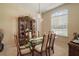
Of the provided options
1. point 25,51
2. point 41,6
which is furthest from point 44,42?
point 41,6

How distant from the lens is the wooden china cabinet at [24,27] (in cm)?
183

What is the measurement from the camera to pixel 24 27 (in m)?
1.87

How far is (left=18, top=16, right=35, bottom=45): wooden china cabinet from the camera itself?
6.00 feet

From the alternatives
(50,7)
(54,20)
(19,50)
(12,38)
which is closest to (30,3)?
(50,7)

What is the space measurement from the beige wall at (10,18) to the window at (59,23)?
0.36m

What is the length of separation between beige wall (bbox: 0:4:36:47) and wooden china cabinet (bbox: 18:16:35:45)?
2.5 inches

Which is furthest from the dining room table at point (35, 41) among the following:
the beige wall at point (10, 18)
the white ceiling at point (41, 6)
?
the white ceiling at point (41, 6)

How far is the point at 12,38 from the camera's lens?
5.90 ft

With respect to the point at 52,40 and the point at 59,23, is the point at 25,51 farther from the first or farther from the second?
the point at 59,23

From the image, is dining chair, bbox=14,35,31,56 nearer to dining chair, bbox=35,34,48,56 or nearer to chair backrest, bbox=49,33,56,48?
dining chair, bbox=35,34,48,56

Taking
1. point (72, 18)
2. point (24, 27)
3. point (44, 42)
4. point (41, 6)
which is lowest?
point (44, 42)

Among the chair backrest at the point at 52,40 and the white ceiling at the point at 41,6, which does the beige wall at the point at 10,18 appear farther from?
the chair backrest at the point at 52,40

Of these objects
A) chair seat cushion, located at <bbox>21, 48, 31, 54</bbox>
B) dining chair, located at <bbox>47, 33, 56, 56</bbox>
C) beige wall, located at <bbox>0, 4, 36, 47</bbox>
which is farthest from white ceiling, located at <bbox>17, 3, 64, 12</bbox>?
chair seat cushion, located at <bbox>21, 48, 31, 54</bbox>

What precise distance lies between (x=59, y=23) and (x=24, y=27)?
55 centimetres
